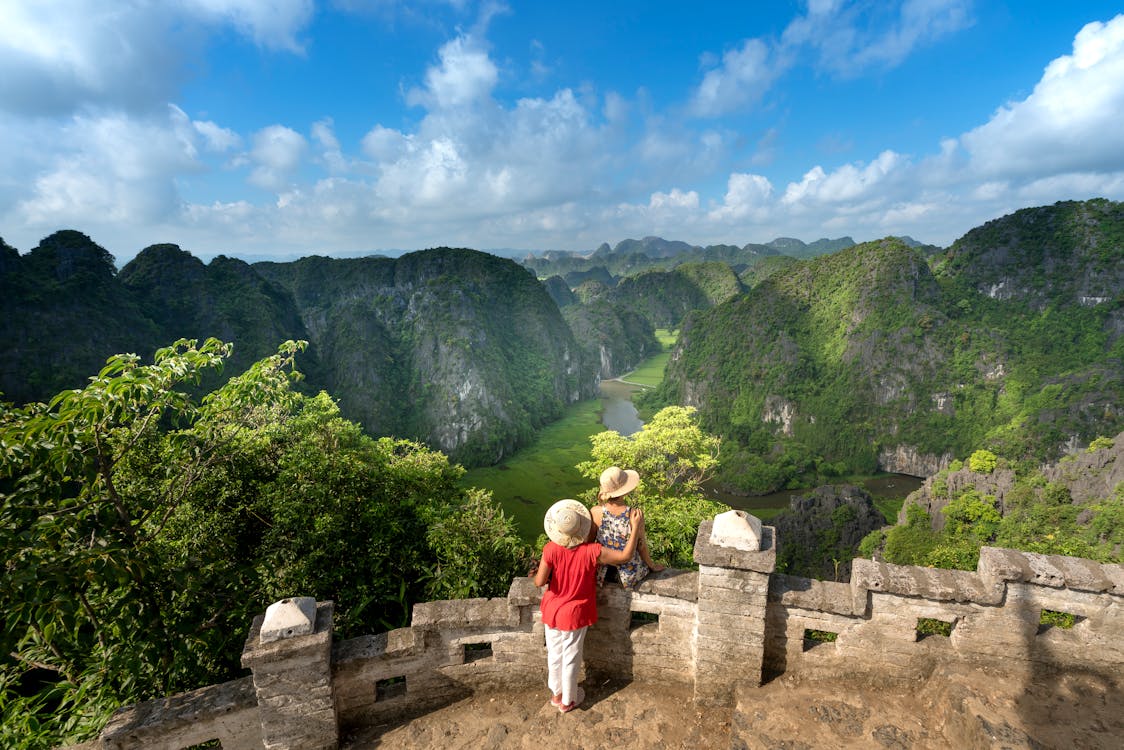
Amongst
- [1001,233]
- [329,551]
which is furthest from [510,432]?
[1001,233]

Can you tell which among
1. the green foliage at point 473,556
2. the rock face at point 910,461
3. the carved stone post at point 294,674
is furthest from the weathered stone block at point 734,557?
the rock face at point 910,461

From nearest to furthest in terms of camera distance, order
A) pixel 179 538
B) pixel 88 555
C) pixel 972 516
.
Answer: pixel 88 555 → pixel 179 538 → pixel 972 516

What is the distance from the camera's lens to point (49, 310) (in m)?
43.8

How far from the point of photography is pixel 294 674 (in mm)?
4762

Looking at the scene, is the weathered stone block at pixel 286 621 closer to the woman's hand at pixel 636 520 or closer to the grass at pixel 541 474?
the woman's hand at pixel 636 520

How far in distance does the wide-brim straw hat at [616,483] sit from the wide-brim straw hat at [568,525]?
472 millimetres

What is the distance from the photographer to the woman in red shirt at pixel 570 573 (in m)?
4.75

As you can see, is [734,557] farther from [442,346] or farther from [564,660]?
[442,346]

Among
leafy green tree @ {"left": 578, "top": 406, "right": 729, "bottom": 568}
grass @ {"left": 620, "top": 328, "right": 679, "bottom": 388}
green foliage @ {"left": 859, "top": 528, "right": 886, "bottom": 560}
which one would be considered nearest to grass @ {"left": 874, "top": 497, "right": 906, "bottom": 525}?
green foliage @ {"left": 859, "top": 528, "right": 886, "bottom": 560}

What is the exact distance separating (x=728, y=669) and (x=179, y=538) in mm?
10320

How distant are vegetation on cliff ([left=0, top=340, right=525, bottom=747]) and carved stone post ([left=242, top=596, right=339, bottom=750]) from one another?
4.63 feet

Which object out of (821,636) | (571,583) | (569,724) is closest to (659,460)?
(821,636)

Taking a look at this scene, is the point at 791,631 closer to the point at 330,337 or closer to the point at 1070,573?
the point at 1070,573

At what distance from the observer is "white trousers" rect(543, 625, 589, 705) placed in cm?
499
